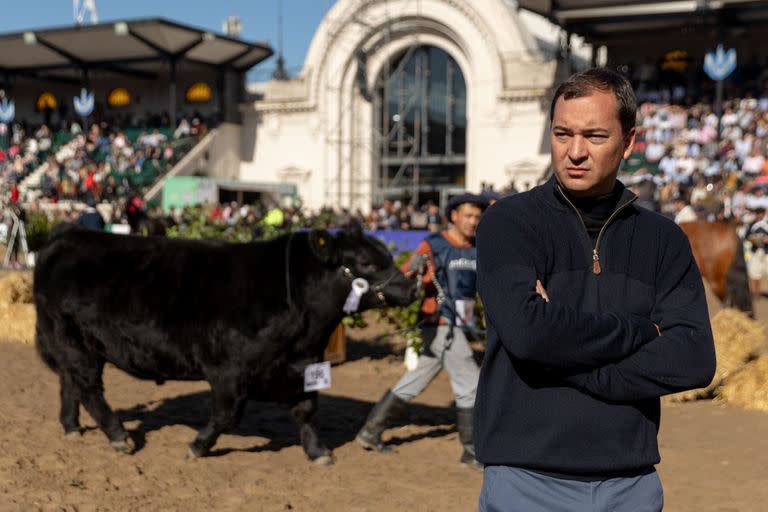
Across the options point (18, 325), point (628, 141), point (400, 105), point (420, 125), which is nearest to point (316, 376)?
point (628, 141)

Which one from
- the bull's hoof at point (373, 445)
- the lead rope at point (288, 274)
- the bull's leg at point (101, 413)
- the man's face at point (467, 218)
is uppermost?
the man's face at point (467, 218)

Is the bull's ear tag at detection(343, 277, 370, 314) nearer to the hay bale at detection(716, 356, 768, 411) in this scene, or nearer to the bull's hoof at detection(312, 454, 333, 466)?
the bull's hoof at detection(312, 454, 333, 466)

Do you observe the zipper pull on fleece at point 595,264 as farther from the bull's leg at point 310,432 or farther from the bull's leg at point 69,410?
the bull's leg at point 69,410

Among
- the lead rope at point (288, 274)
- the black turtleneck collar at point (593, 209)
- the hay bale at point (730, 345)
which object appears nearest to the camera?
the black turtleneck collar at point (593, 209)

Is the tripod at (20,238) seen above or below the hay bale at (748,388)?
above

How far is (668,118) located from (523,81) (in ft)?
19.2

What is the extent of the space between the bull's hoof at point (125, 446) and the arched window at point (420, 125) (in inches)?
978

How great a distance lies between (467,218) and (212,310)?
6.30ft

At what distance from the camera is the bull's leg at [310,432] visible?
539cm

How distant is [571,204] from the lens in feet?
6.62

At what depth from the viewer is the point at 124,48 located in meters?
32.1

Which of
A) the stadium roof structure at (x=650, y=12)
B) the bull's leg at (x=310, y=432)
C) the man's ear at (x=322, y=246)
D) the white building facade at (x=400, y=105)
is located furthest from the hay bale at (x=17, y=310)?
the white building facade at (x=400, y=105)

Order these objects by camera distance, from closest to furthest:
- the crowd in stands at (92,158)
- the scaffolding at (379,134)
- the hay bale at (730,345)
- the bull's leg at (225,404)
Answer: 1. the bull's leg at (225,404)
2. the hay bale at (730,345)
3. the crowd in stands at (92,158)
4. the scaffolding at (379,134)

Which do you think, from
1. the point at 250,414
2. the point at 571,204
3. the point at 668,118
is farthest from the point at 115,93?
the point at 571,204
